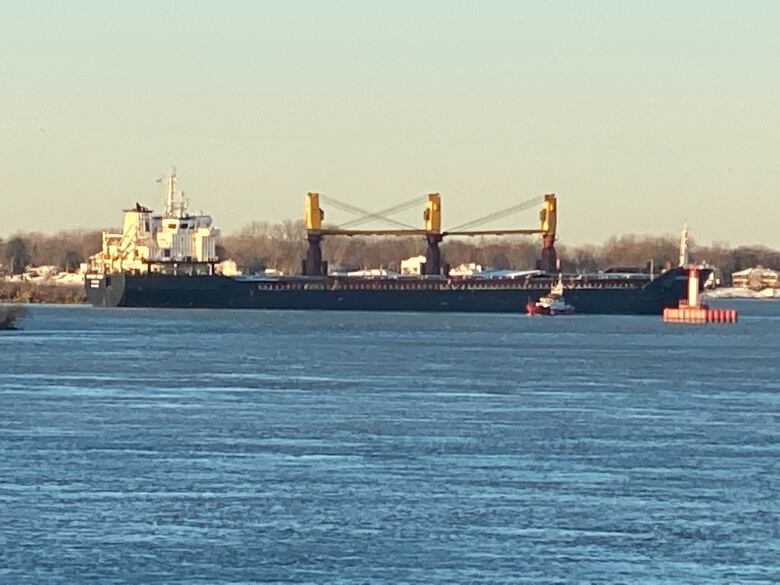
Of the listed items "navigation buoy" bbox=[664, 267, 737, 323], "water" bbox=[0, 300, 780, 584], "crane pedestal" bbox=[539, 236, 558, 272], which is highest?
"crane pedestal" bbox=[539, 236, 558, 272]

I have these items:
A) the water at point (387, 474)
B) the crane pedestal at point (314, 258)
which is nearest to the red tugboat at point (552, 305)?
the crane pedestal at point (314, 258)

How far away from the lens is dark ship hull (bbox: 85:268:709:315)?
108312 mm

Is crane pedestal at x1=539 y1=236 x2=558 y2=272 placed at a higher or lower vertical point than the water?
higher

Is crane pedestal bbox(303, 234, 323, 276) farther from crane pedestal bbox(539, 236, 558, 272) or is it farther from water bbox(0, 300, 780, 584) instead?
water bbox(0, 300, 780, 584)

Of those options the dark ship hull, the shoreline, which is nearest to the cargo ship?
the dark ship hull

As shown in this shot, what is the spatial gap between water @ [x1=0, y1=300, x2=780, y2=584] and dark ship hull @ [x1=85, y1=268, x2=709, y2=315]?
60915mm

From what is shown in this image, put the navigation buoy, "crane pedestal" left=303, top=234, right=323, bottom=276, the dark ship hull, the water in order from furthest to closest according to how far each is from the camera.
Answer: "crane pedestal" left=303, top=234, right=323, bottom=276 < the dark ship hull < the navigation buoy < the water

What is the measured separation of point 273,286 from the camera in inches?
4437

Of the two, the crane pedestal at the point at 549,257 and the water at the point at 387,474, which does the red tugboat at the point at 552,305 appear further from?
the water at the point at 387,474

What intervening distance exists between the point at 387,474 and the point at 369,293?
8920 cm

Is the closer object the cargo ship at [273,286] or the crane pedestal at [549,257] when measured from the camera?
the cargo ship at [273,286]

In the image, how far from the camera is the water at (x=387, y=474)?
17.3 m

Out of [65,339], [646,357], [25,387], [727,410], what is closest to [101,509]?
[727,410]

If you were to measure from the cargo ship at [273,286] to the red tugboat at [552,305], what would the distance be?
3.47 ft
